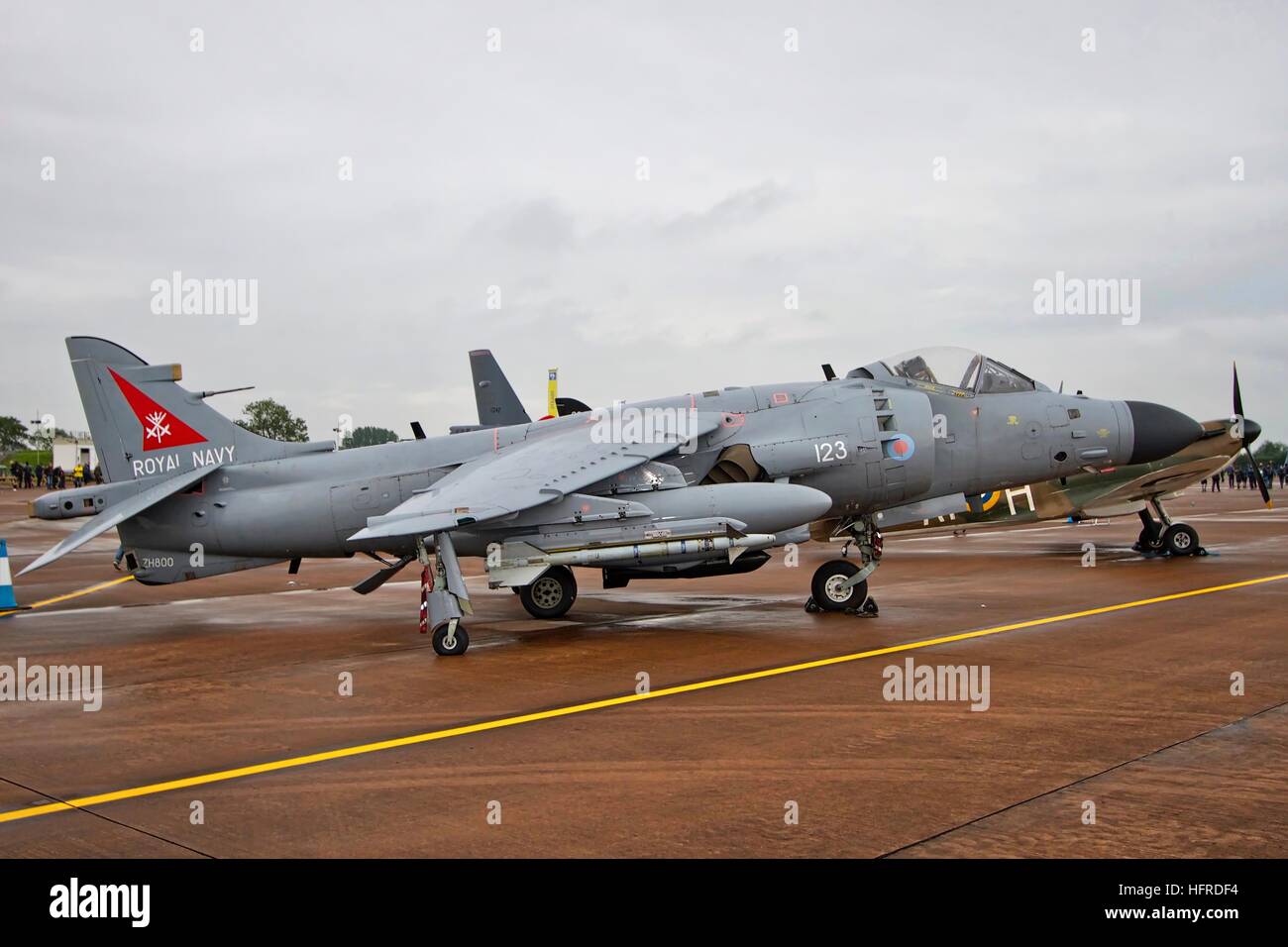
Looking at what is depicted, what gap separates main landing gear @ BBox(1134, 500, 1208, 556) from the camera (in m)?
21.0

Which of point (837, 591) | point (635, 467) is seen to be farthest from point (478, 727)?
point (837, 591)

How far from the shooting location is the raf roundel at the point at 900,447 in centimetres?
1350

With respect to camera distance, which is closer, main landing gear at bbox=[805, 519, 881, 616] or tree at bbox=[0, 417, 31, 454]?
main landing gear at bbox=[805, 519, 881, 616]

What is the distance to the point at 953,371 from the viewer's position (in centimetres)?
1434

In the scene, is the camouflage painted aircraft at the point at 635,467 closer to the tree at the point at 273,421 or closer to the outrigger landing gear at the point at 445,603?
the outrigger landing gear at the point at 445,603

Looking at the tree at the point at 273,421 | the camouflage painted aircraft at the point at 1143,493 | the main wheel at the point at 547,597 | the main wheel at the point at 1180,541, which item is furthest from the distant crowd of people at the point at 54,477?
the main wheel at the point at 1180,541

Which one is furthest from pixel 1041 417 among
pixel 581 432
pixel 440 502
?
pixel 440 502

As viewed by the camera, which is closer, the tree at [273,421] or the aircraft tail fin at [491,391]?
the aircraft tail fin at [491,391]

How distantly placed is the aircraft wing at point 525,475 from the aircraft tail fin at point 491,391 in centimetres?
1413

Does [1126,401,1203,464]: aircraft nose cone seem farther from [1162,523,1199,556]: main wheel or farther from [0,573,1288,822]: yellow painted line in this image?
[1162,523,1199,556]: main wheel

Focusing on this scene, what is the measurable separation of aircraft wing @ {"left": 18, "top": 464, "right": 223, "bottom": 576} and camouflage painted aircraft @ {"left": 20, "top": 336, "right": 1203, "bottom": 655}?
50mm

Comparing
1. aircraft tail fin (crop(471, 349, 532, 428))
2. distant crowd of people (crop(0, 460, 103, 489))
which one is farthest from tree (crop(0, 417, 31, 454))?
A: aircraft tail fin (crop(471, 349, 532, 428))
